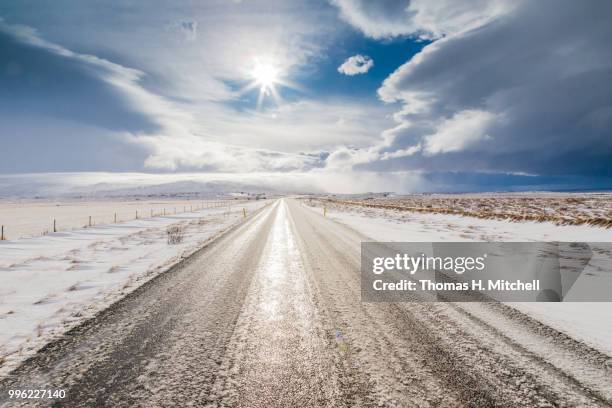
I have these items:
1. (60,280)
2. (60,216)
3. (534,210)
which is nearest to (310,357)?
(60,280)

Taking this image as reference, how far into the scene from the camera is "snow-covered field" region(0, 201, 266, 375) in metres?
4.66

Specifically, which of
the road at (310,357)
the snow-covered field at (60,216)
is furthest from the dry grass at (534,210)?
the snow-covered field at (60,216)

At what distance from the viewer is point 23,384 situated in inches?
128

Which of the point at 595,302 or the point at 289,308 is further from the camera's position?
the point at 595,302

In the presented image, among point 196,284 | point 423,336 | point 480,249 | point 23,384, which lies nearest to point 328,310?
point 423,336

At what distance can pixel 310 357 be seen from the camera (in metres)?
3.68

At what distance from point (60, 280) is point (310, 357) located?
7.65 m

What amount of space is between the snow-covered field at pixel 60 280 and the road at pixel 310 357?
1.72ft

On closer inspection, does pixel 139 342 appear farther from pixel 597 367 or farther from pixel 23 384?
pixel 597 367

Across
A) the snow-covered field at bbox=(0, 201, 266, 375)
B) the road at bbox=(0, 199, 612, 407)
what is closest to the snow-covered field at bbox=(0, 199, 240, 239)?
the snow-covered field at bbox=(0, 201, 266, 375)

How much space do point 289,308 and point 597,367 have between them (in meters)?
4.12

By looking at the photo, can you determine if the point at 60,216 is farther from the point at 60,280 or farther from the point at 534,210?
the point at 534,210

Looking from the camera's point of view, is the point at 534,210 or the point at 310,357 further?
the point at 534,210

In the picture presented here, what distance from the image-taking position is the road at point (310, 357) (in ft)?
9.77
